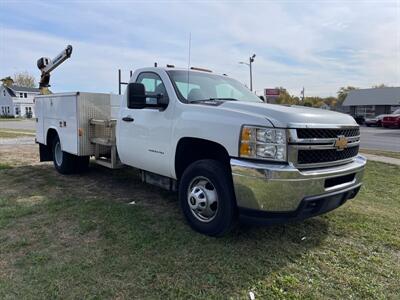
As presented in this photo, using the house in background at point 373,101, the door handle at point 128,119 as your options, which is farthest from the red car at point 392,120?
the door handle at point 128,119

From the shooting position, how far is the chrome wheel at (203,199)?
3852 mm

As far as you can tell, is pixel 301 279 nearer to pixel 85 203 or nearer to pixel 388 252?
pixel 388 252

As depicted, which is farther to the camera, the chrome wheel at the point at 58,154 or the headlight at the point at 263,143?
the chrome wheel at the point at 58,154

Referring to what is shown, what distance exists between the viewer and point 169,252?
11.8 ft

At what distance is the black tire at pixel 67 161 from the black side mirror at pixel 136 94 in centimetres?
335

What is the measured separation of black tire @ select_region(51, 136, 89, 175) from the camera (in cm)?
712

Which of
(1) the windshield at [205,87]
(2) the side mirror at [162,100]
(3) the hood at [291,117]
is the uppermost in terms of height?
(1) the windshield at [205,87]

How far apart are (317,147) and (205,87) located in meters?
1.90

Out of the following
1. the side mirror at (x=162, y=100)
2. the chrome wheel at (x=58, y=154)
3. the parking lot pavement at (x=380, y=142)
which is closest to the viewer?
the side mirror at (x=162, y=100)

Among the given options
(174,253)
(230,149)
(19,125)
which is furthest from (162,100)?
(19,125)

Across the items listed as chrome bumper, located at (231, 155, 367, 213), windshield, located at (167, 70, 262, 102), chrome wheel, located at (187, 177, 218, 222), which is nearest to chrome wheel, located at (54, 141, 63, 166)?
windshield, located at (167, 70, 262, 102)

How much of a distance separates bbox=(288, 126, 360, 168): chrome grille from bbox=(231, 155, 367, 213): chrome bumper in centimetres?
10

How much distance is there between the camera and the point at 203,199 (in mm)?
3883

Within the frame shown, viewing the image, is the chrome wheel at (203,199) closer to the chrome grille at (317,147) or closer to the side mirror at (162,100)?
the chrome grille at (317,147)
